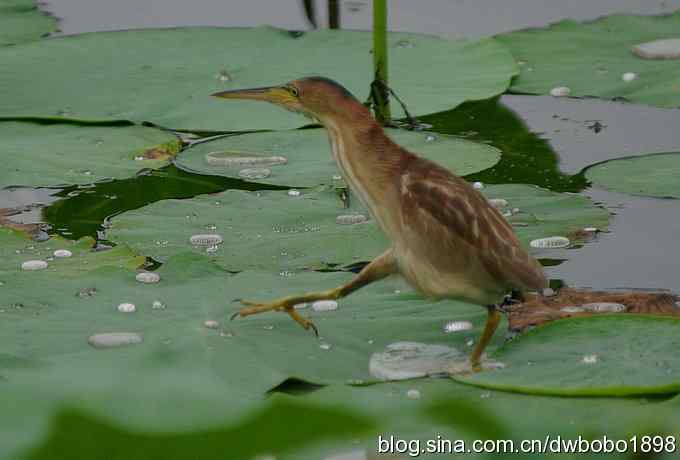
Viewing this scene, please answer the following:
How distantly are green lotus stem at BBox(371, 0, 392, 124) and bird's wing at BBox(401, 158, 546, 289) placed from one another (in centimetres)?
178

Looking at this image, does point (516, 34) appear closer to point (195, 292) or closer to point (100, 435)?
point (195, 292)

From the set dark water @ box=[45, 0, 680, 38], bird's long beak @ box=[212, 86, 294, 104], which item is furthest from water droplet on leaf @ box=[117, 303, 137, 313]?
dark water @ box=[45, 0, 680, 38]

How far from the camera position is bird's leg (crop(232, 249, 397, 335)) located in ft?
10.4

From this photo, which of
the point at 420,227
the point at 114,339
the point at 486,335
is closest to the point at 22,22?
the point at 114,339

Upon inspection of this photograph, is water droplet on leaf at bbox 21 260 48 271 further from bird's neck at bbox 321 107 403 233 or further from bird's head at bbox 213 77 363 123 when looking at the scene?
bird's neck at bbox 321 107 403 233

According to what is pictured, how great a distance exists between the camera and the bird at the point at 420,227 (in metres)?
3.08

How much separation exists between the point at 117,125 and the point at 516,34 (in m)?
2.06

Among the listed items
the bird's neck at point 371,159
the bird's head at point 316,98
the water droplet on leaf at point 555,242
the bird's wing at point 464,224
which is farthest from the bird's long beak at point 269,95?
the water droplet on leaf at point 555,242

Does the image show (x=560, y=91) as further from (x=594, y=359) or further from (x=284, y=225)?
(x=594, y=359)

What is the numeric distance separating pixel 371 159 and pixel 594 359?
72cm

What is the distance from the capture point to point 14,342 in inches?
122

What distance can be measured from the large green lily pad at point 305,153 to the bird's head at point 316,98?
107 cm

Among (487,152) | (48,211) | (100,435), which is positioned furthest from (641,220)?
(100,435)

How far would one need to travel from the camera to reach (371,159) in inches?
126
